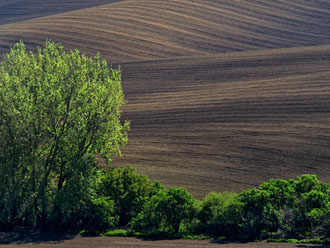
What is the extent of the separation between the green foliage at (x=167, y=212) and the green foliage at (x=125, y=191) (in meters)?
1.58

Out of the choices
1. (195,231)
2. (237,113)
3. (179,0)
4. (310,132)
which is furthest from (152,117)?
(179,0)

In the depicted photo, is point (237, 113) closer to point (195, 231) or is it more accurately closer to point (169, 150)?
point (169, 150)

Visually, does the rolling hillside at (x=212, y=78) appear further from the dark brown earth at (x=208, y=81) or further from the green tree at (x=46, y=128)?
the green tree at (x=46, y=128)

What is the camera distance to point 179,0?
8375cm

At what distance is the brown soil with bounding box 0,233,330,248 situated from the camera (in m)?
24.8

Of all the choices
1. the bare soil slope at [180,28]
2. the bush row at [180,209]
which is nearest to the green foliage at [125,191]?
the bush row at [180,209]

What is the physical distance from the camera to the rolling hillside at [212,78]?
38.3 meters

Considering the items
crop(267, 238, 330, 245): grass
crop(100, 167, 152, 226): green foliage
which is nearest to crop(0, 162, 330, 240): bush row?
crop(100, 167, 152, 226): green foliage

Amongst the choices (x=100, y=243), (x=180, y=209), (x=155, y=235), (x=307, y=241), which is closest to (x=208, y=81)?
(x=180, y=209)

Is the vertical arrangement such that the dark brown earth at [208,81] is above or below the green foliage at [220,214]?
above

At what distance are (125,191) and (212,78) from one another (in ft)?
99.1

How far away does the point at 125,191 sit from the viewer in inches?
1195

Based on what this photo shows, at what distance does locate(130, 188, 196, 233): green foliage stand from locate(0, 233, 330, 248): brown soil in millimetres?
1551

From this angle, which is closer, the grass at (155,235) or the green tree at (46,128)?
the grass at (155,235)
